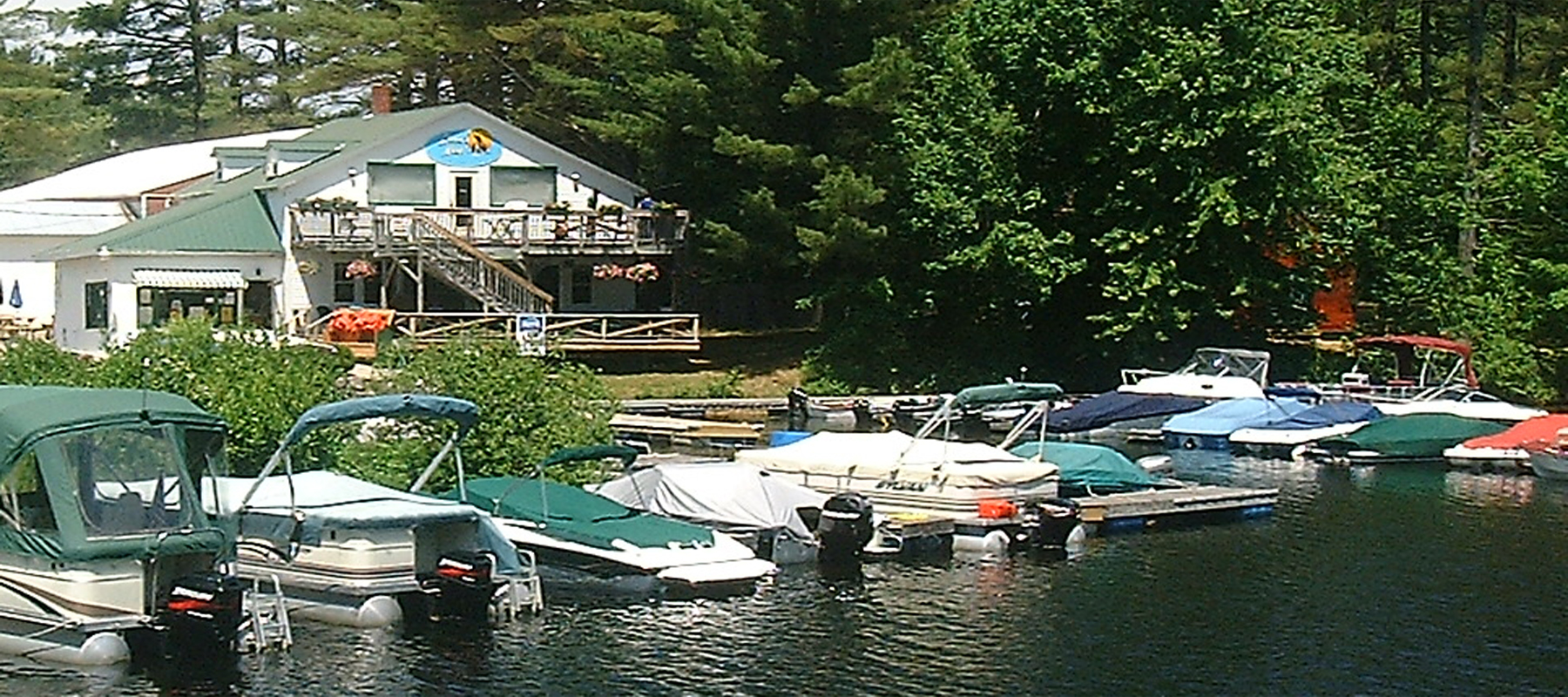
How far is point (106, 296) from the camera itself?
55.1 meters

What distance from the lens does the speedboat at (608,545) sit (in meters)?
27.3

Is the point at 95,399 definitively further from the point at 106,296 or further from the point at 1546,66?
the point at 1546,66

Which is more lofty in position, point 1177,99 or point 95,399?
point 1177,99

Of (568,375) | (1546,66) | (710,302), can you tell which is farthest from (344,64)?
(568,375)

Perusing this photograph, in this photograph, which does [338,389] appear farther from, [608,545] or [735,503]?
[608,545]

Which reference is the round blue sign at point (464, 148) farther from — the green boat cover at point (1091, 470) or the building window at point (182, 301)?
the green boat cover at point (1091, 470)

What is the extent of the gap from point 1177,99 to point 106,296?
2854 cm

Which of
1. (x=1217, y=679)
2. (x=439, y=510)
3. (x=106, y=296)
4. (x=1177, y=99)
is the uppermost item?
(x=1177, y=99)

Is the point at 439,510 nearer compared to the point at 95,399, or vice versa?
the point at 95,399

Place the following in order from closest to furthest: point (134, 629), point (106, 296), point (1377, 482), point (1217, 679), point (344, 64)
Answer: point (134, 629) → point (1217, 679) → point (1377, 482) → point (106, 296) → point (344, 64)

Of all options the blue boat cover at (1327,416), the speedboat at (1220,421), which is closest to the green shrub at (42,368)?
the speedboat at (1220,421)

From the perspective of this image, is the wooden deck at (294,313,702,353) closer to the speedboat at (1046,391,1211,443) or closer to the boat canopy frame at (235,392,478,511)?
the speedboat at (1046,391,1211,443)

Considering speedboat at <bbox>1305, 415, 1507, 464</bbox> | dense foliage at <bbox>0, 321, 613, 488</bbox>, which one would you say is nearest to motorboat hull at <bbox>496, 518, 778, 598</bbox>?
dense foliage at <bbox>0, 321, 613, 488</bbox>

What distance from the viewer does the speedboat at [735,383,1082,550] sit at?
32.4 m
